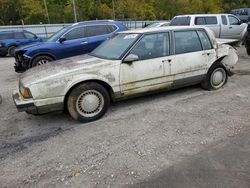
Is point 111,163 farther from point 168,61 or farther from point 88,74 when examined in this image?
point 168,61

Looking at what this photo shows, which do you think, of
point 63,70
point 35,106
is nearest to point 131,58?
point 63,70

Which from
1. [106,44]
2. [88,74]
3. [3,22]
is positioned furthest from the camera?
[3,22]

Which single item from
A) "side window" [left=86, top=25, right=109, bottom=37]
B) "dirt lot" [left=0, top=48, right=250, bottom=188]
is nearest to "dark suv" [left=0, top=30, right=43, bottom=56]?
"side window" [left=86, top=25, right=109, bottom=37]

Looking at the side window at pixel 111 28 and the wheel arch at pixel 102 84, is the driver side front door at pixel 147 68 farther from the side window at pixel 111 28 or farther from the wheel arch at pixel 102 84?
the side window at pixel 111 28

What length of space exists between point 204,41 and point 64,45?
181 inches

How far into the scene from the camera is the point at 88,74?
12.2ft

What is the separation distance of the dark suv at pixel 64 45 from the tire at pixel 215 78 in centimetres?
370

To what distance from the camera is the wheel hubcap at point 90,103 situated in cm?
380

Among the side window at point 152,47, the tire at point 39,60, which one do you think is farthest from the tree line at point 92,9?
the side window at point 152,47

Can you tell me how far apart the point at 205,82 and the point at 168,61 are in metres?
1.30

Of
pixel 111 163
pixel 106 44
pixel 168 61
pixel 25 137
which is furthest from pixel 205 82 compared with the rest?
pixel 25 137

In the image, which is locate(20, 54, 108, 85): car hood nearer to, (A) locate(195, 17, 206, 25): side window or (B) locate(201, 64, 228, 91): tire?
(B) locate(201, 64, 228, 91): tire

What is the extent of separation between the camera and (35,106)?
348cm

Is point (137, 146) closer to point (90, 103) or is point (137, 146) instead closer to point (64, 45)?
point (90, 103)
